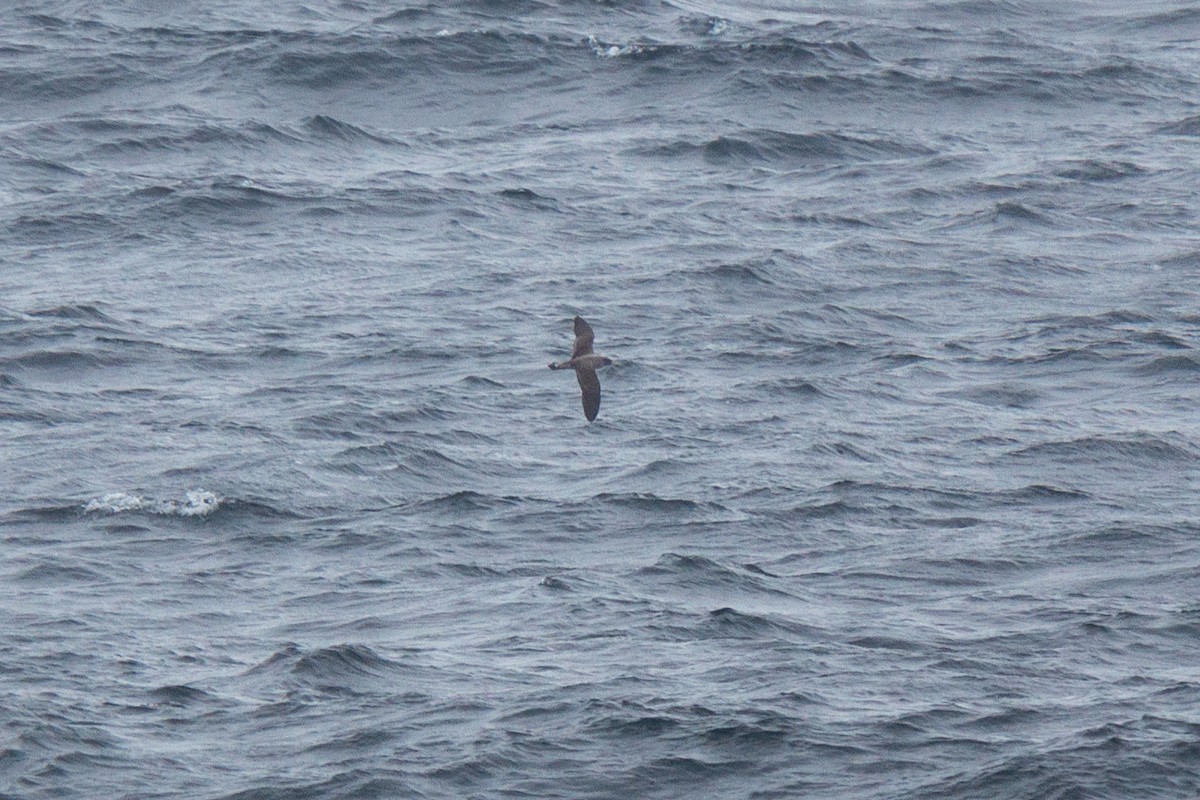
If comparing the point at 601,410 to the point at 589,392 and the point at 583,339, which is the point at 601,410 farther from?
the point at 589,392

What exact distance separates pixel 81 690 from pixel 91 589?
7.40ft

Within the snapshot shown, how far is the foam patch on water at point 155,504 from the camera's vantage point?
26859mm

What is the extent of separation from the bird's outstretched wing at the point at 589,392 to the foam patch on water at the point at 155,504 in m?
5.34

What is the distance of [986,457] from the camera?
28953 millimetres

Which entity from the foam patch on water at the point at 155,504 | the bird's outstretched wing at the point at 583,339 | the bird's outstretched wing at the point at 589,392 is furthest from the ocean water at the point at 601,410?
the bird's outstretched wing at the point at 583,339

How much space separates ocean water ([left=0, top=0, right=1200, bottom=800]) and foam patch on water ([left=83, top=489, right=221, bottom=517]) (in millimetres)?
81

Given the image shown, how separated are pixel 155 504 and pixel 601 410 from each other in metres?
5.82

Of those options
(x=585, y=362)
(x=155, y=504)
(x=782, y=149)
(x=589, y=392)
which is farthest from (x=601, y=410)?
(x=782, y=149)

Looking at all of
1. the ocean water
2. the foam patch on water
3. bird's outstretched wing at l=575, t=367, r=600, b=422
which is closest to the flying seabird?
bird's outstretched wing at l=575, t=367, r=600, b=422

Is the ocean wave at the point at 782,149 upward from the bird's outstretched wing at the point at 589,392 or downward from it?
downward

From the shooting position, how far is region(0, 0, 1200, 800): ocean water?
2239cm

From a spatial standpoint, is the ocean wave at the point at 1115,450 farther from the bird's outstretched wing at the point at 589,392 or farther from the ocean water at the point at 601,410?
the bird's outstretched wing at the point at 589,392

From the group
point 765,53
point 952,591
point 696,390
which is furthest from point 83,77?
point 952,591

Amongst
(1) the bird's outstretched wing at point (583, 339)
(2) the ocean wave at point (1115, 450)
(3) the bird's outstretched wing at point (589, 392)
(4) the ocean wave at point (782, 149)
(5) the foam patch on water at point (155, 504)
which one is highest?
(1) the bird's outstretched wing at point (583, 339)
